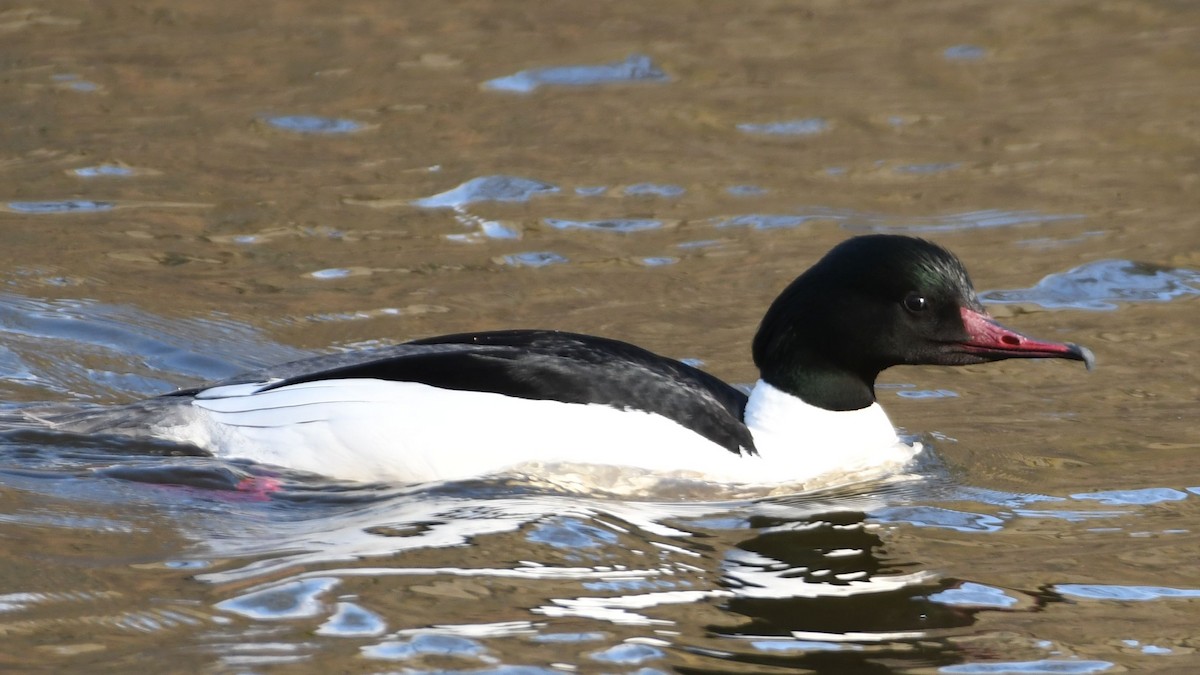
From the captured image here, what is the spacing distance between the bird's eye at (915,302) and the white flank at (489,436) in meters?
0.50

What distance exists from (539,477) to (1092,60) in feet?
24.6

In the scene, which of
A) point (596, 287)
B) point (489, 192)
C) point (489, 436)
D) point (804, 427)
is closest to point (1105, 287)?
point (596, 287)

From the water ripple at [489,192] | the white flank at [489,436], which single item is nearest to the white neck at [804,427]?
the white flank at [489,436]

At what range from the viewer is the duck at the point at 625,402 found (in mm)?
6043

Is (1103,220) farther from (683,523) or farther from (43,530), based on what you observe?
(43,530)

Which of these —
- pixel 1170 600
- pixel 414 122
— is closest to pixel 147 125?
pixel 414 122

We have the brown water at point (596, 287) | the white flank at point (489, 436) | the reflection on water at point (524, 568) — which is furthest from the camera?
the white flank at point (489, 436)

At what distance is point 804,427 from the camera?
6.35m

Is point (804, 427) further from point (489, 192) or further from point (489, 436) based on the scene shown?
point (489, 192)

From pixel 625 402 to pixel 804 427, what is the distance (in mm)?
742

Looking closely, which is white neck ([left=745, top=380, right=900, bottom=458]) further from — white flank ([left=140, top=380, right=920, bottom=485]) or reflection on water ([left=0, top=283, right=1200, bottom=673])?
reflection on water ([left=0, top=283, right=1200, bottom=673])

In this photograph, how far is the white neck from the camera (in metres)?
6.31

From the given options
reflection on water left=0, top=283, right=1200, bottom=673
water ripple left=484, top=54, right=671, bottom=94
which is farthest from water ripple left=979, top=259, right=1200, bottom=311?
water ripple left=484, top=54, right=671, bottom=94

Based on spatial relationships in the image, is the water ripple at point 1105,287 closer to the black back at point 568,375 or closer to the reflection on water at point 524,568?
the reflection on water at point 524,568
